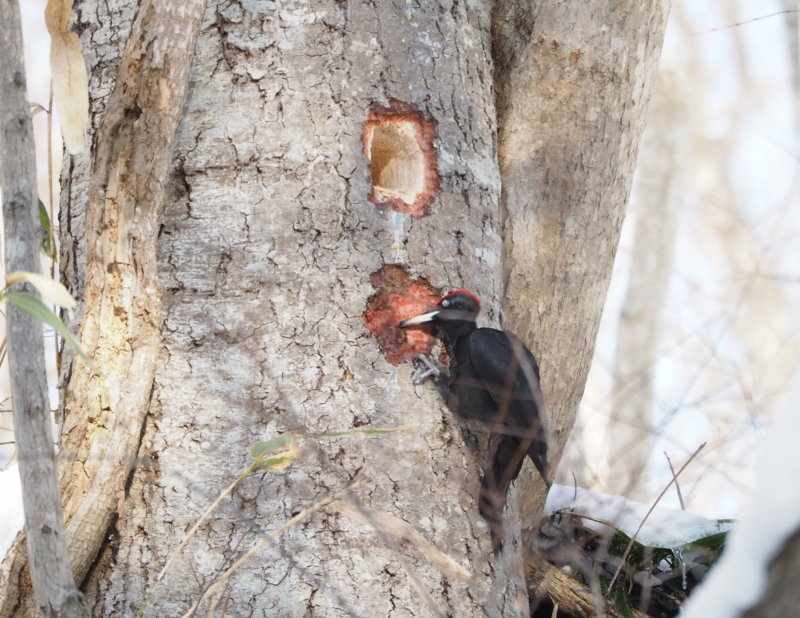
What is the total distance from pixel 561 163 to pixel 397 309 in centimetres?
101

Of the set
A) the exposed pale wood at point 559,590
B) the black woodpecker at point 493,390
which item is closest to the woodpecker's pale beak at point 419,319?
the black woodpecker at point 493,390

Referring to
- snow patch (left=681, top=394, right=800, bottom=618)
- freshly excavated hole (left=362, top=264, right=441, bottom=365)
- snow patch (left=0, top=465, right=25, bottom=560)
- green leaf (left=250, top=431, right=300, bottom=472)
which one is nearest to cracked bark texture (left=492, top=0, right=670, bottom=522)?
freshly excavated hole (left=362, top=264, right=441, bottom=365)

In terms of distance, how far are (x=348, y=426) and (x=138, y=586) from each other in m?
0.66

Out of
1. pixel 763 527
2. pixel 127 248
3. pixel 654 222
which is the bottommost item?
pixel 654 222

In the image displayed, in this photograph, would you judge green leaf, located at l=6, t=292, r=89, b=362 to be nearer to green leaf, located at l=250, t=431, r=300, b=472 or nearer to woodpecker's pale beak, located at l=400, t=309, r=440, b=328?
green leaf, located at l=250, t=431, r=300, b=472

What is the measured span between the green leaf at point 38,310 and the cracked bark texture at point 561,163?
1.75 metres

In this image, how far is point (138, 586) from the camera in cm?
213

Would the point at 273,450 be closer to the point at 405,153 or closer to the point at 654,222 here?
the point at 405,153

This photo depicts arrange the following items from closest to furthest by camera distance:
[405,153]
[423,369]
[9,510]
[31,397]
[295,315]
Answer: [31,397] < [295,315] < [423,369] < [405,153] < [9,510]

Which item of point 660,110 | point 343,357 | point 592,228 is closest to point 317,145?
point 343,357

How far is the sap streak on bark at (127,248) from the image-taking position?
7.15 ft

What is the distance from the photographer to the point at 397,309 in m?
2.42

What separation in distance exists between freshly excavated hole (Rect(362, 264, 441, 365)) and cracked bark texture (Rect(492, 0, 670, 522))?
24.1 inches

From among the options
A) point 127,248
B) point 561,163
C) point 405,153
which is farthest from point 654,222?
point 127,248
